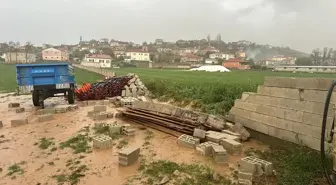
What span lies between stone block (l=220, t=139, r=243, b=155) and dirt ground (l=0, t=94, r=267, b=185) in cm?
17

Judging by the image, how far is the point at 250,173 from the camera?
214 inches

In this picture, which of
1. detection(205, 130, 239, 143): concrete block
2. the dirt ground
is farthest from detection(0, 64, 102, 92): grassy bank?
detection(205, 130, 239, 143): concrete block

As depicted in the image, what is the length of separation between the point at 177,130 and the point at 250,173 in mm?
3447

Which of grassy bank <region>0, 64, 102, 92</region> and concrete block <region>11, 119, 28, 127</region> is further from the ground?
concrete block <region>11, 119, 28, 127</region>

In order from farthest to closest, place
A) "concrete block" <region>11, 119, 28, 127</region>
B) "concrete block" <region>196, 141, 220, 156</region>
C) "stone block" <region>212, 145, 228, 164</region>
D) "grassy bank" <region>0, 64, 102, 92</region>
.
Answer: "grassy bank" <region>0, 64, 102, 92</region> → "concrete block" <region>11, 119, 28, 127</region> → "concrete block" <region>196, 141, 220, 156</region> → "stone block" <region>212, 145, 228, 164</region>

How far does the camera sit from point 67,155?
6922 mm

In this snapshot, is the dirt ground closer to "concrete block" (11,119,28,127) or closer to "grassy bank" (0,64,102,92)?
"concrete block" (11,119,28,127)

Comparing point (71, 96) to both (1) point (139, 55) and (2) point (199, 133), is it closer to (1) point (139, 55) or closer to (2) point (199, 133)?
(2) point (199, 133)

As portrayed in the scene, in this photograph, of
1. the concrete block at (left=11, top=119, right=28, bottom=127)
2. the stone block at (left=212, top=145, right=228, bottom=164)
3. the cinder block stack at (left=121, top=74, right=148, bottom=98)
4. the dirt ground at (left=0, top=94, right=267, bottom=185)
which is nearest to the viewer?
the dirt ground at (left=0, top=94, right=267, bottom=185)

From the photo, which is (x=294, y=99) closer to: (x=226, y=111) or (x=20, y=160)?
(x=226, y=111)

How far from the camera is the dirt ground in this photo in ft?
19.1

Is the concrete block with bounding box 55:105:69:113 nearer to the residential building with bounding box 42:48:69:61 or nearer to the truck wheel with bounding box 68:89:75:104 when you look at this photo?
the truck wheel with bounding box 68:89:75:104

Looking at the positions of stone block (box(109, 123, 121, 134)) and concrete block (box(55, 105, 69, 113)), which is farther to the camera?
concrete block (box(55, 105, 69, 113))

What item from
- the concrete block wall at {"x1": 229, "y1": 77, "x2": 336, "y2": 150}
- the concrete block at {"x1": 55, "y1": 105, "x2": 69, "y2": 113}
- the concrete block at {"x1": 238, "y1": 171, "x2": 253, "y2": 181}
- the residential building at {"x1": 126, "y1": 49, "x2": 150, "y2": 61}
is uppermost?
the residential building at {"x1": 126, "y1": 49, "x2": 150, "y2": 61}
